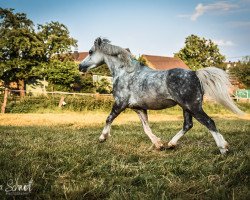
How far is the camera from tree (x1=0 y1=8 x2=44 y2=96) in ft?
135

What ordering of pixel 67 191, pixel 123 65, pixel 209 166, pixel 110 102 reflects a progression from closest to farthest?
pixel 67 191 → pixel 209 166 → pixel 123 65 → pixel 110 102

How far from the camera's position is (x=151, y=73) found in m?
6.18

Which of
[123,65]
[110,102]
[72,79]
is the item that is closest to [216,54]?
[72,79]

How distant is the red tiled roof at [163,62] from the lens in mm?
64625

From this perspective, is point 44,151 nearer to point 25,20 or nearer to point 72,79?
point 72,79

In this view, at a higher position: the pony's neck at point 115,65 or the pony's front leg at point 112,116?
the pony's neck at point 115,65

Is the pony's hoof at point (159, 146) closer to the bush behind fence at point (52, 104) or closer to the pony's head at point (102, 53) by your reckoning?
the pony's head at point (102, 53)

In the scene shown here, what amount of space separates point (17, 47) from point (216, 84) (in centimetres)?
4004

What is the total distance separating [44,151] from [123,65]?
9.04 ft

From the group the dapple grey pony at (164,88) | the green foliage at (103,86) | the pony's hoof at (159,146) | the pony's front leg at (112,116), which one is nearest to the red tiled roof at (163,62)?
the green foliage at (103,86)

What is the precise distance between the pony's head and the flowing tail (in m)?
1.86

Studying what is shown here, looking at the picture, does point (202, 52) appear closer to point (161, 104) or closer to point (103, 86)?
point (103, 86)

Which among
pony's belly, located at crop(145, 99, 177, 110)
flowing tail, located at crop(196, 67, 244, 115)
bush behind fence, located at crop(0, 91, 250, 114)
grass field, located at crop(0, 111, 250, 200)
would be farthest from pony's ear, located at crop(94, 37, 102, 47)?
bush behind fence, located at crop(0, 91, 250, 114)

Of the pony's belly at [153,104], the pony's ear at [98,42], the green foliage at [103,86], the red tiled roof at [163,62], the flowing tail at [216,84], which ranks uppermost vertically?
the red tiled roof at [163,62]
